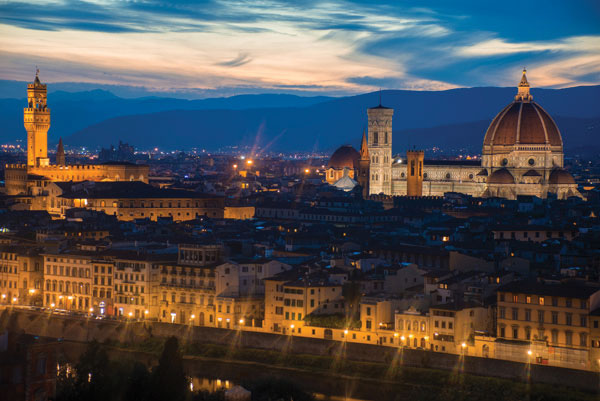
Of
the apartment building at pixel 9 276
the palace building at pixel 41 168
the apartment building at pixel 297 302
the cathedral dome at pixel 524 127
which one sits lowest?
the apartment building at pixel 297 302

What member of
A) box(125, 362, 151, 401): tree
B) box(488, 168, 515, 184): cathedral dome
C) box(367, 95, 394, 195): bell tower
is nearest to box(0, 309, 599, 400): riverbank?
box(125, 362, 151, 401): tree

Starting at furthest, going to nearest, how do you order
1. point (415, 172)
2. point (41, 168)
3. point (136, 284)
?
point (415, 172) → point (41, 168) → point (136, 284)

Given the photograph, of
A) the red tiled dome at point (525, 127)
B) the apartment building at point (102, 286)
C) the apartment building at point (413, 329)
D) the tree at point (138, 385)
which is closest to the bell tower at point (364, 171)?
the red tiled dome at point (525, 127)

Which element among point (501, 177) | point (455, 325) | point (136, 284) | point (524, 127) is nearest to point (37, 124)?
point (501, 177)

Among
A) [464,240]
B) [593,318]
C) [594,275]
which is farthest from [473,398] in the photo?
[464,240]

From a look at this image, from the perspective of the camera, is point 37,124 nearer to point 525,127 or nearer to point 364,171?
point 364,171

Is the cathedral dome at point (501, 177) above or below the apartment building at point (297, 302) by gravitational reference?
above

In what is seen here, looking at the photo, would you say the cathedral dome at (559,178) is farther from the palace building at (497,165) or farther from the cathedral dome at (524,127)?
the cathedral dome at (524,127)
